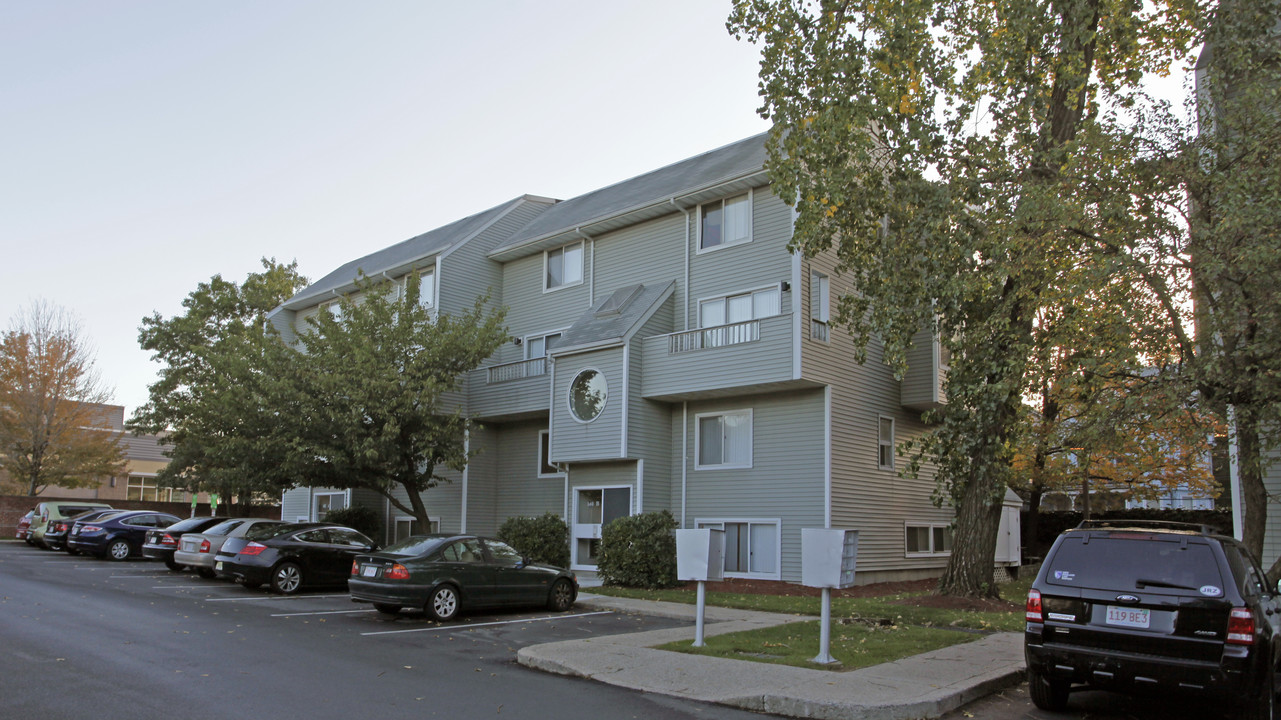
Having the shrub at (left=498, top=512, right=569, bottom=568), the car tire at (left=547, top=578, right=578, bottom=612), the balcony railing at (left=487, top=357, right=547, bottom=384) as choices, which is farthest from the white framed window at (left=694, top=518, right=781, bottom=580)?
the balcony railing at (left=487, top=357, right=547, bottom=384)

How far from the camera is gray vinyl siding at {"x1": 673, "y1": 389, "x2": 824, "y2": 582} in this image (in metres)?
20.1

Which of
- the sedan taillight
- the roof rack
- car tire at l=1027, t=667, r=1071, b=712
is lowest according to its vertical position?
car tire at l=1027, t=667, r=1071, b=712

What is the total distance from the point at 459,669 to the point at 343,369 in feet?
45.5

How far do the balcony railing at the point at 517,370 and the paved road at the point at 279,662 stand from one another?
10504 mm

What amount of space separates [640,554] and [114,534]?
55.1ft

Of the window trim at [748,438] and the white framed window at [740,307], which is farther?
the window trim at [748,438]

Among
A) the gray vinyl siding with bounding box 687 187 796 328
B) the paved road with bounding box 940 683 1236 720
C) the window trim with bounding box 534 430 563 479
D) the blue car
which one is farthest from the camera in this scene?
the blue car

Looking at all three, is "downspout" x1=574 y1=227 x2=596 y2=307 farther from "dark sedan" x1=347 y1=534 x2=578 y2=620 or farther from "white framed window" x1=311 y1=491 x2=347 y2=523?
"white framed window" x1=311 y1=491 x2=347 y2=523

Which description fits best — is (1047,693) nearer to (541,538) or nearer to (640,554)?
(640,554)

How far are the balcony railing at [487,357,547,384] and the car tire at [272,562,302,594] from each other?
30.0ft

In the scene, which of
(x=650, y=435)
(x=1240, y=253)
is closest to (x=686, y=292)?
(x=650, y=435)

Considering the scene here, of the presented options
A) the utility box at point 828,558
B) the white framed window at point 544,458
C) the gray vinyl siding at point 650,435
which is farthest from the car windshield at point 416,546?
the white framed window at point 544,458

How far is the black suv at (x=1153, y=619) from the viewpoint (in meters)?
6.91

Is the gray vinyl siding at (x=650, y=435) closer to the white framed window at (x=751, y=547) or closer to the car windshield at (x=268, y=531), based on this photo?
the white framed window at (x=751, y=547)
